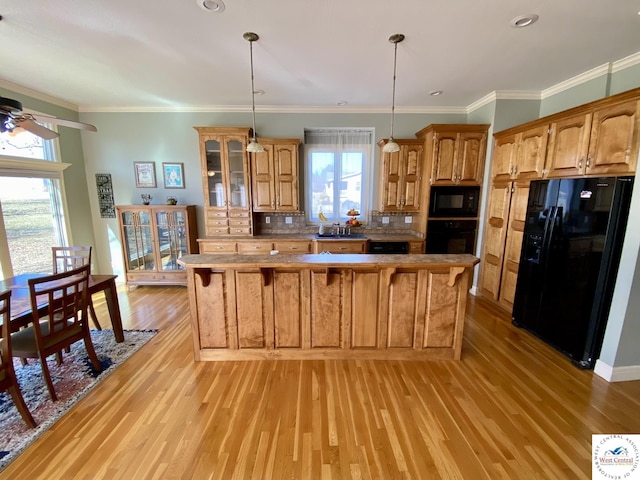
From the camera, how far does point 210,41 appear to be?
2.32 m

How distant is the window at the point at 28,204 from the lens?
318 cm

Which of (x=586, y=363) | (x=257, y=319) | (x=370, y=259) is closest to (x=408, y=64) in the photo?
(x=370, y=259)

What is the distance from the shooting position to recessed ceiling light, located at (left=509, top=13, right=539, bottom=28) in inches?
77.1

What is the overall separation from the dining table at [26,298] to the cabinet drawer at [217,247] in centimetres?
147

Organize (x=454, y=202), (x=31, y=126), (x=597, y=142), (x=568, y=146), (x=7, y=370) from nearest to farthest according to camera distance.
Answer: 1. (x=7, y=370)
2. (x=31, y=126)
3. (x=597, y=142)
4. (x=568, y=146)
5. (x=454, y=202)

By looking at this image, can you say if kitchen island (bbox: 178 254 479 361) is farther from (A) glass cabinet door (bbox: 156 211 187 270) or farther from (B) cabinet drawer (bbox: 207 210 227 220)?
(A) glass cabinet door (bbox: 156 211 187 270)

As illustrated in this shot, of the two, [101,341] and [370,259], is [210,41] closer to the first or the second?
[370,259]

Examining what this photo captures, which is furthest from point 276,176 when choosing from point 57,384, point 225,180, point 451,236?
point 57,384

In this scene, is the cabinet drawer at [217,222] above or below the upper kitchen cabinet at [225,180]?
below

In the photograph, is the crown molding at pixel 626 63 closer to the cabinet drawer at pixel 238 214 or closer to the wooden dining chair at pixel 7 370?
the cabinet drawer at pixel 238 214

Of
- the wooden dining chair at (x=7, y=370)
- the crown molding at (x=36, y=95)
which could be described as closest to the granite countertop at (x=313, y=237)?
the wooden dining chair at (x=7, y=370)

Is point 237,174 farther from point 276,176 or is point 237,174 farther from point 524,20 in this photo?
point 524,20

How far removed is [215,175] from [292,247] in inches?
65.6

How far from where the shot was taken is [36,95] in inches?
139
